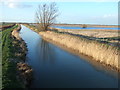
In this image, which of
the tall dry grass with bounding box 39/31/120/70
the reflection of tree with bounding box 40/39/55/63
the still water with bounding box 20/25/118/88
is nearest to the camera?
the still water with bounding box 20/25/118/88

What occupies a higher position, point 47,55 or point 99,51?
point 99,51

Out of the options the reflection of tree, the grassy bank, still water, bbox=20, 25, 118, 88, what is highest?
the grassy bank

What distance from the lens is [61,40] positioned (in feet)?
100

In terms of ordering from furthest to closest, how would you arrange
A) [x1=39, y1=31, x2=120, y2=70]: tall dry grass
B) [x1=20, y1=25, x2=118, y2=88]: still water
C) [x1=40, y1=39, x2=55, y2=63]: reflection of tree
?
[x1=40, y1=39, x2=55, y2=63]: reflection of tree
[x1=39, y1=31, x2=120, y2=70]: tall dry grass
[x1=20, y1=25, x2=118, y2=88]: still water

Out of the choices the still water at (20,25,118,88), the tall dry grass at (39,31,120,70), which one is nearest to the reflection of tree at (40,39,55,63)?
the still water at (20,25,118,88)

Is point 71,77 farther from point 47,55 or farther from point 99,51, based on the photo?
point 47,55

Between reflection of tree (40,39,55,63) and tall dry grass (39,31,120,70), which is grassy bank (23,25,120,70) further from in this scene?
reflection of tree (40,39,55,63)

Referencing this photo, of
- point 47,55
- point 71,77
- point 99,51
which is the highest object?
point 99,51

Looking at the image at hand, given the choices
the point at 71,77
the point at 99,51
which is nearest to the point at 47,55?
the point at 99,51

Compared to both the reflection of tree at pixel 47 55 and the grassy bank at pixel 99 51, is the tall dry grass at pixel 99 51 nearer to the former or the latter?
the grassy bank at pixel 99 51

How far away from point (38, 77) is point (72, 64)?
16.2 feet

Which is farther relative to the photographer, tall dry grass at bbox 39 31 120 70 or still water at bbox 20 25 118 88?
tall dry grass at bbox 39 31 120 70

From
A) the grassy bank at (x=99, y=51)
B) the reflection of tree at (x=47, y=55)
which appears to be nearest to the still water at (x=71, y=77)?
the grassy bank at (x=99, y=51)

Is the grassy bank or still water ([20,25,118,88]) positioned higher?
the grassy bank
